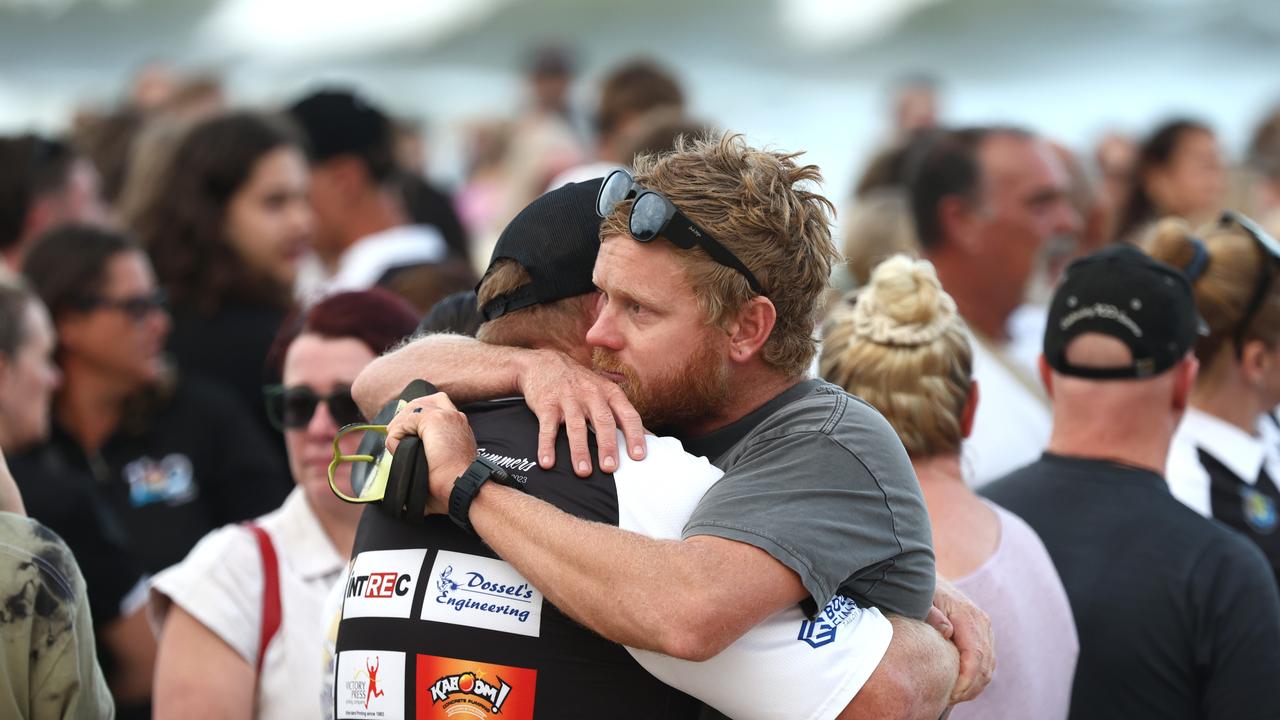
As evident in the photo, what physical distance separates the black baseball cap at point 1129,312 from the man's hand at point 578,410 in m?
1.25

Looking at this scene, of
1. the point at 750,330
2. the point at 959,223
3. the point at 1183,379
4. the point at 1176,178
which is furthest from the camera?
the point at 1176,178

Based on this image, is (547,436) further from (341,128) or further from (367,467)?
(341,128)

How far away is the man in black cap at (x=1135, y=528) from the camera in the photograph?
2.53 meters

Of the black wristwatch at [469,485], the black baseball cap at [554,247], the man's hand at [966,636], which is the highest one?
the black baseball cap at [554,247]

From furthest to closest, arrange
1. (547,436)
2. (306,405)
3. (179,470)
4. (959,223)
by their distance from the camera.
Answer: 1. (959,223)
2. (179,470)
3. (306,405)
4. (547,436)

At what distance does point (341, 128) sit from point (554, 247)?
3.91 meters

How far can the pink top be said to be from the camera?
2.43 m

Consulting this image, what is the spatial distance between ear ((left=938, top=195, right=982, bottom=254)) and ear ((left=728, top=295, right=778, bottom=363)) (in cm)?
285

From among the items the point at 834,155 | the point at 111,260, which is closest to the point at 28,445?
the point at 111,260

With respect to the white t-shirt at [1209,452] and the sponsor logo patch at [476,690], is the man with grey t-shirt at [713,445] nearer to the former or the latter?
the sponsor logo patch at [476,690]

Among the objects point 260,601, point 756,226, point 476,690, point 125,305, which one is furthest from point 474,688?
point 125,305

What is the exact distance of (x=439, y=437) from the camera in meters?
1.93

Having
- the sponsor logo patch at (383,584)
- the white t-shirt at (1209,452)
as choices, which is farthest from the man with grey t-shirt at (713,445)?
the white t-shirt at (1209,452)

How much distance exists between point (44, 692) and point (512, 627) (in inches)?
29.6
